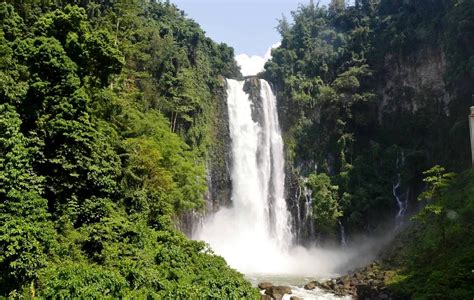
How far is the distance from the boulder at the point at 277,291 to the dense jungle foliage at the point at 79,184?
4823 millimetres

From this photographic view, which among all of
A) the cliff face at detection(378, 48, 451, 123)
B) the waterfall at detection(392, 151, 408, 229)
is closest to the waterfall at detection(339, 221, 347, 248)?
the waterfall at detection(392, 151, 408, 229)

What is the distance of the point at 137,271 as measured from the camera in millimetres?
15383

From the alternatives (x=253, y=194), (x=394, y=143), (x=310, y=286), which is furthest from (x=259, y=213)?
(x=310, y=286)

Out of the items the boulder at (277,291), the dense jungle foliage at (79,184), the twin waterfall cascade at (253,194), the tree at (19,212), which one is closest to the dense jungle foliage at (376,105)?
the twin waterfall cascade at (253,194)

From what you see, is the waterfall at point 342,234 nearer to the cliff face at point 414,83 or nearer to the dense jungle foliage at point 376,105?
the dense jungle foliage at point 376,105

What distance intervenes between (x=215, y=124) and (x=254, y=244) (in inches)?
422

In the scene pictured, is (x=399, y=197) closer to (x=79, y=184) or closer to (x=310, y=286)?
(x=310, y=286)

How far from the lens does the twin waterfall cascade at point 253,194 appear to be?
117 ft

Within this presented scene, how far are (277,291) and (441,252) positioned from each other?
8395 millimetres

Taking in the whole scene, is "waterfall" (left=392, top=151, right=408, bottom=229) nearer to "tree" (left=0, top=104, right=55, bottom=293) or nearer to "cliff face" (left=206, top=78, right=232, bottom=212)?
"cliff face" (left=206, top=78, right=232, bottom=212)

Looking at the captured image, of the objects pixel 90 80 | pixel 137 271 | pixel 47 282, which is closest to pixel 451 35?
pixel 90 80

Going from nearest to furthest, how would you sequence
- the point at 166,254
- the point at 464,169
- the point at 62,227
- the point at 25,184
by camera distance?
the point at 25,184, the point at 62,227, the point at 166,254, the point at 464,169

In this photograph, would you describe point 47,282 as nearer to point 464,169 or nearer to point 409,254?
point 409,254

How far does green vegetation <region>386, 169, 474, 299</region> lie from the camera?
2027 cm
